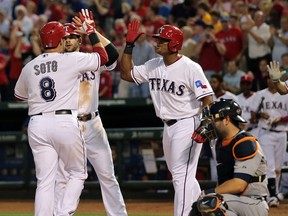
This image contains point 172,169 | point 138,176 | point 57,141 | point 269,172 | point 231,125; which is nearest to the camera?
point 231,125

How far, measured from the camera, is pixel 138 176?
13273 millimetres

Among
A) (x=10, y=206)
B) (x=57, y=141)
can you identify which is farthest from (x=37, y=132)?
(x=10, y=206)

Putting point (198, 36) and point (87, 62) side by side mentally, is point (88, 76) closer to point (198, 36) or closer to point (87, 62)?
point (87, 62)

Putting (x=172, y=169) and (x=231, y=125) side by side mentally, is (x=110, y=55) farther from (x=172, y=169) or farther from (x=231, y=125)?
(x=231, y=125)

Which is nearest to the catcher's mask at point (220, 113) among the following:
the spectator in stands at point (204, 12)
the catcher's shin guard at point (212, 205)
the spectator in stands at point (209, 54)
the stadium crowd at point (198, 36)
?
the catcher's shin guard at point (212, 205)

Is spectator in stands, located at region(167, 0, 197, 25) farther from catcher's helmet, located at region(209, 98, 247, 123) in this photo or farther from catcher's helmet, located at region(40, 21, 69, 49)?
catcher's helmet, located at region(209, 98, 247, 123)

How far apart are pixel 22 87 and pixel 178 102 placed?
156 cm

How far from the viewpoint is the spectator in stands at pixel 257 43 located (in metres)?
14.3

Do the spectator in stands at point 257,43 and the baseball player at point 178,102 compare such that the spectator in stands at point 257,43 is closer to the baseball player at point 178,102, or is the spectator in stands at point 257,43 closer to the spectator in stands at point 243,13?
the spectator in stands at point 243,13

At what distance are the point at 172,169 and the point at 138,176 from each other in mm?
4856

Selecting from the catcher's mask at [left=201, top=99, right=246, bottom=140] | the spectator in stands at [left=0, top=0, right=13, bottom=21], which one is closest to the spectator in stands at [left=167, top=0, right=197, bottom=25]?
the spectator in stands at [left=0, top=0, right=13, bottom=21]

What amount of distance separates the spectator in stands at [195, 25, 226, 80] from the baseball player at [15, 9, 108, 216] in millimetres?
6635

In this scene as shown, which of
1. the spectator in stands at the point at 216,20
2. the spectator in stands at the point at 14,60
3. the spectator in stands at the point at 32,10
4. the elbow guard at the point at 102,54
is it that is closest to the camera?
the elbow guard at the point at 102,54

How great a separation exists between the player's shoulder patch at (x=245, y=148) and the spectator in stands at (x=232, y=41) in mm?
8429
